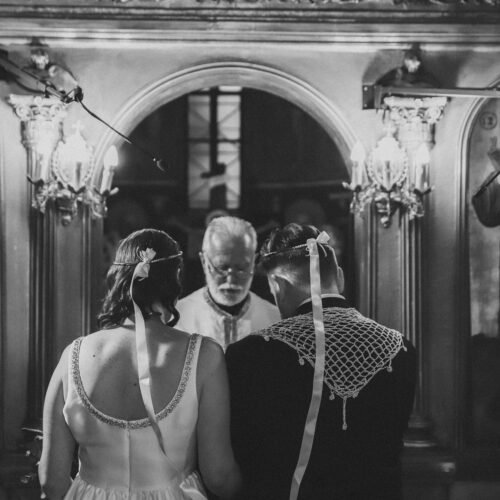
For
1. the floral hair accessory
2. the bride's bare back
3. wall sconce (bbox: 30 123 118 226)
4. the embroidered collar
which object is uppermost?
wall sconce (bbox: 30 123 118 226)

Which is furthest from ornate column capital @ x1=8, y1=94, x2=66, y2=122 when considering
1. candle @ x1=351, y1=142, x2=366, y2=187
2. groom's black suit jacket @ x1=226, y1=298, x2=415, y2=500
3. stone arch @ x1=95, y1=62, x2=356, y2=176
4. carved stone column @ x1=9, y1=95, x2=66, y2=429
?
groom's black suit jacket @ x1=226, y1=298, x2=415, y2=500

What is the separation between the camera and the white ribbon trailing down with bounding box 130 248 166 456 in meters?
2.81

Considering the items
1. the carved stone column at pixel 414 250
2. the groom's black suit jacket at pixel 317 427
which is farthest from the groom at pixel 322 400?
the carved stone column at pixel 414 250

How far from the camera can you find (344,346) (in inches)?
116

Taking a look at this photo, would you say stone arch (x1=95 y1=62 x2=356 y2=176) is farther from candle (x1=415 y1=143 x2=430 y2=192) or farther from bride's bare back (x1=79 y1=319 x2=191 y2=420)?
bride's bare back (x1=79 y1=319 x2=191 y2=420)

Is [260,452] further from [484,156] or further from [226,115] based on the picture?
[226,115]

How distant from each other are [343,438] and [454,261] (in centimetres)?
255

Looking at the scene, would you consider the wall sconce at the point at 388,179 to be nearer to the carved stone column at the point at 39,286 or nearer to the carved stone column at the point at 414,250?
the carved stone column at the point at 414,250

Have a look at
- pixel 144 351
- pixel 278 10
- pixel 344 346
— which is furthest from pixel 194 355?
pixel 278 10

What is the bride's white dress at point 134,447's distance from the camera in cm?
289

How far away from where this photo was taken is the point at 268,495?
2945mm

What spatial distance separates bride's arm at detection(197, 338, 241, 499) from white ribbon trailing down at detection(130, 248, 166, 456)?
0.17 metres

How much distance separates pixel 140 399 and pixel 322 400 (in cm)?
66

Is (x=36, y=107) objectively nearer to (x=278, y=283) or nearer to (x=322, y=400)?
(x=278, y=283)
